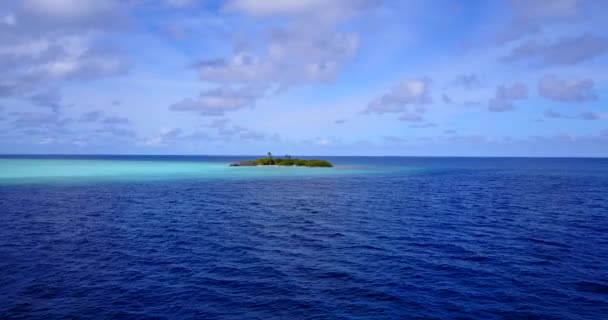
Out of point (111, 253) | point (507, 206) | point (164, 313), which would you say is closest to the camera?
A: point (164, 313)

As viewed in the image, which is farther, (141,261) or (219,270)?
(141,261)

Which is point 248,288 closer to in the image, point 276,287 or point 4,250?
point 276,287

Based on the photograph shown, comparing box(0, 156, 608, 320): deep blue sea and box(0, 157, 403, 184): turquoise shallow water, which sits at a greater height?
box(0, 157, 403, 184): turquoise shallow water

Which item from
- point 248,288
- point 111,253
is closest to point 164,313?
point 248,288

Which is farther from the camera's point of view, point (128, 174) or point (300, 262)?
point (128, 174)

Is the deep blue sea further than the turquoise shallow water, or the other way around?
the turquoise shallow water

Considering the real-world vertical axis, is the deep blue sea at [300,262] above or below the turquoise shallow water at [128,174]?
below

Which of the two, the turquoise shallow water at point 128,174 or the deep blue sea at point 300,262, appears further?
the turquoise shallow water at point 128,174

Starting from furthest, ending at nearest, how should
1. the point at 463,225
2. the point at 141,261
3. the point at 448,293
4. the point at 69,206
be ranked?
the point at 69,206
the point at 463,225
the point at 141,261
the point at 448,293

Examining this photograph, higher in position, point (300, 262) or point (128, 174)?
point (128, 174)

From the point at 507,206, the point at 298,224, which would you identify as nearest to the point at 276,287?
the point at 298,224
